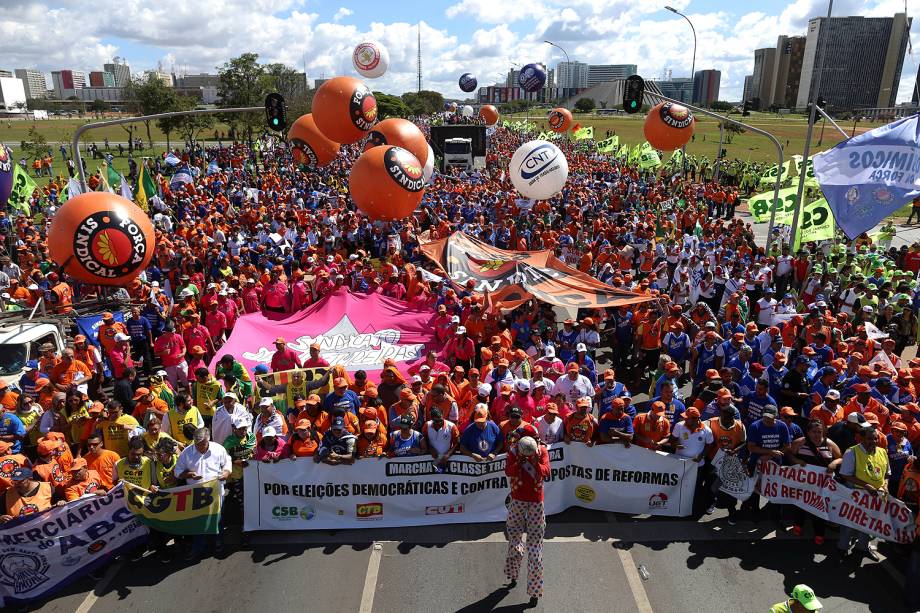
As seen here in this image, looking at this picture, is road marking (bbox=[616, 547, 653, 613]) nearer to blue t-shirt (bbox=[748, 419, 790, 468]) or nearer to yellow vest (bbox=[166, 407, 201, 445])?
blue t-shirt (bbox=[748, 419, 790, 468])

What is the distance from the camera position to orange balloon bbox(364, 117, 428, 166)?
62.3 ft

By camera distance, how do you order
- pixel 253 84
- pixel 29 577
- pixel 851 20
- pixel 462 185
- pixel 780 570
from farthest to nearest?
pixel 851 20, pixel 253 84, pixel 462 185, pixel 780 570, pixel 29 577

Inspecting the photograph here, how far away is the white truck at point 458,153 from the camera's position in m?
33.7

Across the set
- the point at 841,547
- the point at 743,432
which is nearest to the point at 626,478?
the point at 743,432

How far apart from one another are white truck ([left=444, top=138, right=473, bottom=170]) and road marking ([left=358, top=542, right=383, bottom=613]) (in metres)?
29.0

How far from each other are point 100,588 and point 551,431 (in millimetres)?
5185

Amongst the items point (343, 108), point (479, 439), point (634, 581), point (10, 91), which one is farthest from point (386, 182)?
point (10, 91)

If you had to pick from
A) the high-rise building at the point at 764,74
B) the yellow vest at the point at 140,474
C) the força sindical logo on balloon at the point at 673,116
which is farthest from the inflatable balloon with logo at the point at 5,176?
the high-rise building at the point at 764,74

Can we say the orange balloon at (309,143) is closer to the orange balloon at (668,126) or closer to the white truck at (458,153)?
the white truck at (458,153)

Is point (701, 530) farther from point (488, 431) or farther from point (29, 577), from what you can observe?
point (29, 577)

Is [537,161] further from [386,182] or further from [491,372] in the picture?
[491,372]

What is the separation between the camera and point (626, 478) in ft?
24.0

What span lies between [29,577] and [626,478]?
256 inches

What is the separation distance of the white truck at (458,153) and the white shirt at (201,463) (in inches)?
1137
